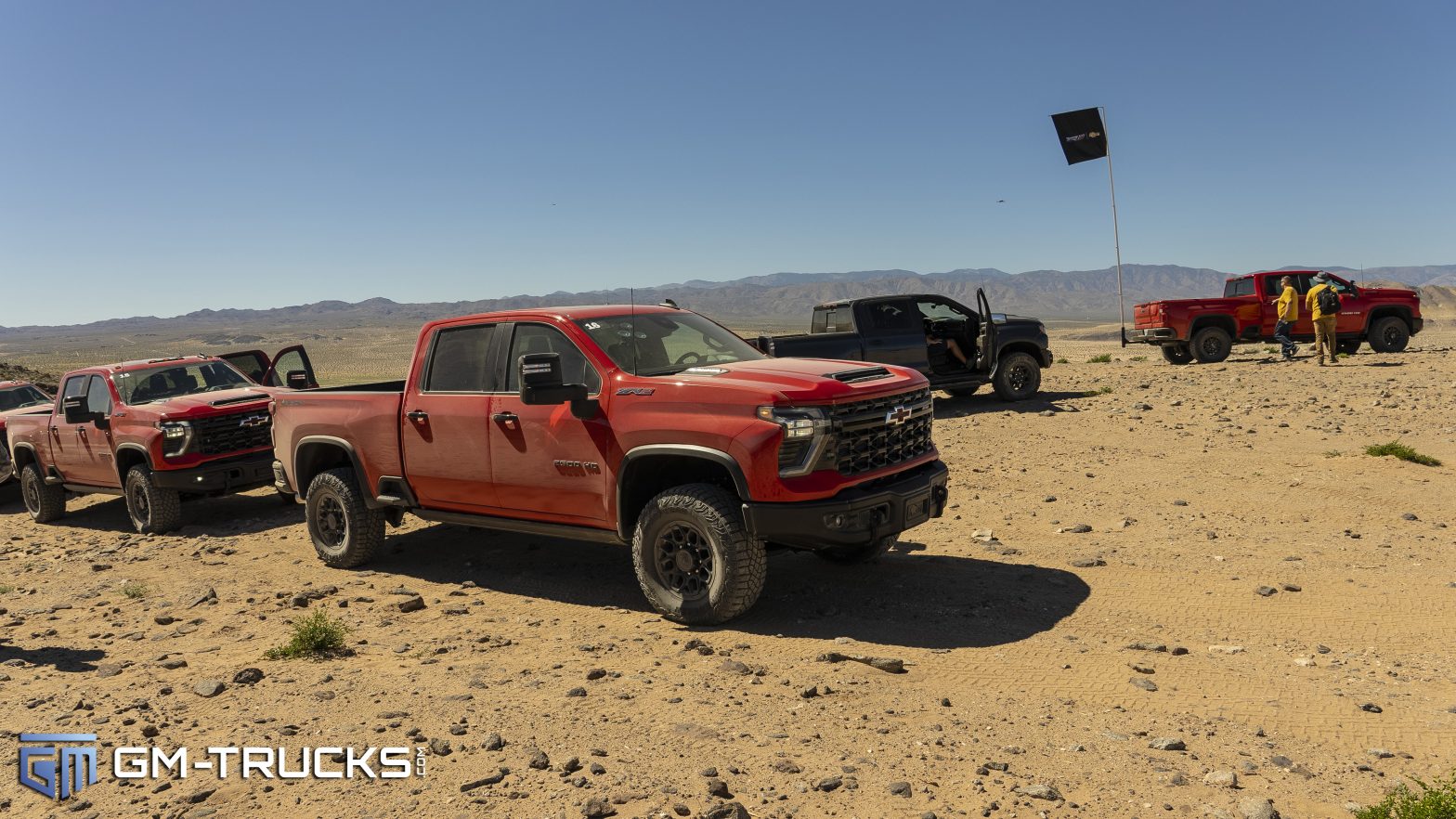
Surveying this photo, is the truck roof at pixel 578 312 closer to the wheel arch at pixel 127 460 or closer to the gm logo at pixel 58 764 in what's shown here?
the gm logo at pixel 58 764

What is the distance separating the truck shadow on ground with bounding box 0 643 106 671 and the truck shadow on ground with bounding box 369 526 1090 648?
7.46 ft

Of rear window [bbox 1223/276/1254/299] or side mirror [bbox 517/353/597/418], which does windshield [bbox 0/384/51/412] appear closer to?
side mirror [bbox 517/353/597/418]

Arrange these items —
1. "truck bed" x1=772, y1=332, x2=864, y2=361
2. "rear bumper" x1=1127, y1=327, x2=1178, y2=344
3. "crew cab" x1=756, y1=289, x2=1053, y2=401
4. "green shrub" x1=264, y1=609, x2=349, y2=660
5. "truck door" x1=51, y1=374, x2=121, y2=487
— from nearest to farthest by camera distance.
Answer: "green shrub" x1=264, y1=609, x2=349, y2=660
"truck door" x1=51, y1=374, x2=121, y2=487
"truck bed" x1=772, y1=332, x2=864, y2=361
"crew cab" x1=756, y1=289, x2=1053, y2=401
"rear bumper" x1=1127, y1=327, x2=1178, y2=344

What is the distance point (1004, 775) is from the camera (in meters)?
3.92

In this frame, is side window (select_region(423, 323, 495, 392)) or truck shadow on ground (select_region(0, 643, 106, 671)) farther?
side window (select_region(423, 323, 495, 392))

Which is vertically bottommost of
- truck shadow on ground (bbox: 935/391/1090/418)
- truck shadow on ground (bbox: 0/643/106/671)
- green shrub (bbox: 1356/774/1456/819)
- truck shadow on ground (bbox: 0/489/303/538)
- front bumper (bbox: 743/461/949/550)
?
truck shadow on ground (bbox: 0/489/303/538)

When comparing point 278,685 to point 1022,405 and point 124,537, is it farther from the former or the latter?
point 1022,405

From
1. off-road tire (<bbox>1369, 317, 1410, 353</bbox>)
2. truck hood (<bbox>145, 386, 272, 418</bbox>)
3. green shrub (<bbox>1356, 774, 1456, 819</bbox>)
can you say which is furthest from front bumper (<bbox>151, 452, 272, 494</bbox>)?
off-road tire (<bbox>1369, 317, 1410, 353</bbox>)

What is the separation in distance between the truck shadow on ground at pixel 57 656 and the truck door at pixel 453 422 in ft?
7.53

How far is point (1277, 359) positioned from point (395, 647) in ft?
66.2

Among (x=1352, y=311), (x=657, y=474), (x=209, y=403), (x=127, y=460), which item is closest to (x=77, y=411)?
(x=127, y=460)

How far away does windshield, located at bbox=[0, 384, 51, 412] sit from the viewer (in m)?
15.4

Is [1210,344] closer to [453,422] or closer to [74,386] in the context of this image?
[453,422]

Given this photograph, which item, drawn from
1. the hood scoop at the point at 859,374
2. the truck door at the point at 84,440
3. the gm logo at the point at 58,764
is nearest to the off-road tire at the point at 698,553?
the hood scoop at the point at 859,374
